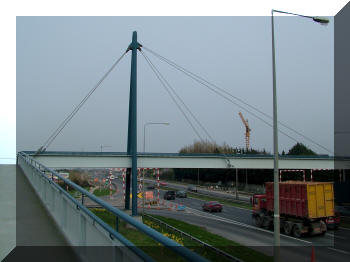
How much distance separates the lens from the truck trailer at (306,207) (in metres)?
25.1

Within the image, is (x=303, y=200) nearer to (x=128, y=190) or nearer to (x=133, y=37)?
(x=128, y=190)

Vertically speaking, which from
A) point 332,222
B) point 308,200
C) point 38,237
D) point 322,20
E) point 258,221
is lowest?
point 258,221

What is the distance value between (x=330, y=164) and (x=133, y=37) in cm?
2671

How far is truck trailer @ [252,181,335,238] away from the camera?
25.1m

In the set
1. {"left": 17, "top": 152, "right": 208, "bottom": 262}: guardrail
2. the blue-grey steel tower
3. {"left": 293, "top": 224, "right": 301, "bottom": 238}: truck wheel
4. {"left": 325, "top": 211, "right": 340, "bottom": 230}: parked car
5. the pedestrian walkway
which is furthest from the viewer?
the blue-grey steel tower

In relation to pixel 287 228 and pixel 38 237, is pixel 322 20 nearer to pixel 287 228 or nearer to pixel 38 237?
pixel 38 237

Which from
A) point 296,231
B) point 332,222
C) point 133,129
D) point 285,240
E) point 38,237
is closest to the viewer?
point 38,237

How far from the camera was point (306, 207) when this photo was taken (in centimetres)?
2492

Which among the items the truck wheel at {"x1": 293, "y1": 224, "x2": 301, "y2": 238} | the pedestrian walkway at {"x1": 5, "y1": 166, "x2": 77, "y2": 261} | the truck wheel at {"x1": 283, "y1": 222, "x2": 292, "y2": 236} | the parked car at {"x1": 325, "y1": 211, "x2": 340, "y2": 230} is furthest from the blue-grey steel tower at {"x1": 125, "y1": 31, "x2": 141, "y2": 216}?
the pedestrian walkway at {"x1": 5, "y1": 166, "x2": 77, "y2": 261}

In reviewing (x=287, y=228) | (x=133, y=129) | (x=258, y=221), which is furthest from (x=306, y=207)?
(x=133, y=129)

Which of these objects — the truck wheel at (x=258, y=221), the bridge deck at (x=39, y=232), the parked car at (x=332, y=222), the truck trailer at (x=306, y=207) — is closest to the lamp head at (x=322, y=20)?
the bridge deck at (x=39, y=232)

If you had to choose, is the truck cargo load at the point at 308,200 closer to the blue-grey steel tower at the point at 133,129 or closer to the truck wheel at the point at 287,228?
the truck wheel at the point at 287,228

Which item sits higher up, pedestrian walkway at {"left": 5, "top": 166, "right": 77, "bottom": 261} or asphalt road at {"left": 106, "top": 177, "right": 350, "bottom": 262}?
pedestrian walkway at {"left": 5, "top": 166, "right": 77, "bottom": 261}

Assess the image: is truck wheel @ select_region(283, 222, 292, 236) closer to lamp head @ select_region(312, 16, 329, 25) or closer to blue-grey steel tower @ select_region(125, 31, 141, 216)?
blue-grey steel tower @ select_region(125, 31, 141, 216)
